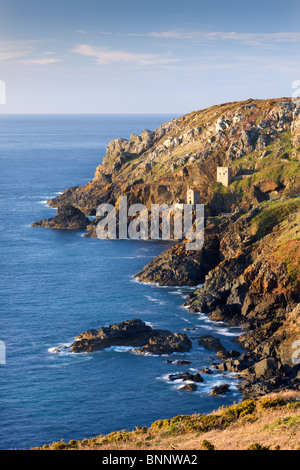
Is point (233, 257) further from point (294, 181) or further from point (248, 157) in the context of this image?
point (248, 157)

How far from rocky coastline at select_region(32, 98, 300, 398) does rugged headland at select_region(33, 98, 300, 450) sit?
0.62ft

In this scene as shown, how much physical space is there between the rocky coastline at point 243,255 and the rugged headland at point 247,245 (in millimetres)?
188

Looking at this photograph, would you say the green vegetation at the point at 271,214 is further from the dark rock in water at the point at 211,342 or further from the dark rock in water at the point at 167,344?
the dark rock in water at the point at 167,344

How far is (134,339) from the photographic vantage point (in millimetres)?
98438

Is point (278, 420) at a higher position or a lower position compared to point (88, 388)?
higher

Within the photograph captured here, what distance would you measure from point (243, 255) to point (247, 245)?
24.5 ft

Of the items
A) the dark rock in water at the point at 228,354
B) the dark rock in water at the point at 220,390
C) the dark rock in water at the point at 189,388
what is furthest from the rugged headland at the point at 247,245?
the dark rock in water at the point at 189,388

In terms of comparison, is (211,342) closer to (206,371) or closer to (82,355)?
(206,371)

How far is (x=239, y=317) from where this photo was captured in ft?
359

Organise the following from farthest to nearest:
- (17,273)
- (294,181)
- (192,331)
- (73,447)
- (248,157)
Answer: (248,157)
(294,181)
(17,273)
(192,331)
(73,447)

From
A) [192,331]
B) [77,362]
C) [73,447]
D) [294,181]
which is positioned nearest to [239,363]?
[192,331]

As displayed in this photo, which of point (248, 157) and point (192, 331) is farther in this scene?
point (248, 157)

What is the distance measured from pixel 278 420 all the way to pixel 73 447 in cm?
1900

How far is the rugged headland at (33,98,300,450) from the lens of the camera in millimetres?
90875
